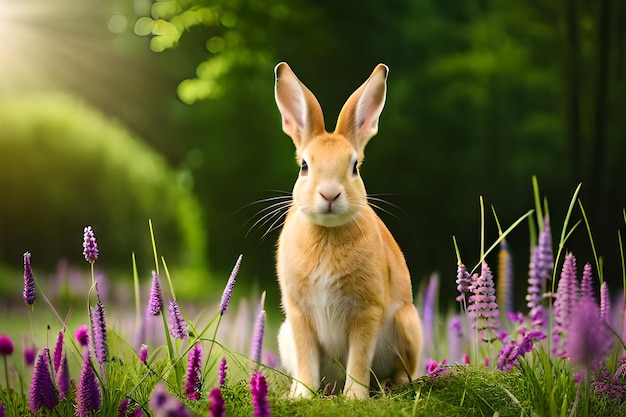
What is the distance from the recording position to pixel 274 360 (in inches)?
169

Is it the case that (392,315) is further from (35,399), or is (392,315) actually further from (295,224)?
(35,399)

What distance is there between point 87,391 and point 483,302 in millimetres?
1671

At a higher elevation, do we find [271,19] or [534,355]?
[271,19]

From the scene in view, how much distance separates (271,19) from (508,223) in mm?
2471

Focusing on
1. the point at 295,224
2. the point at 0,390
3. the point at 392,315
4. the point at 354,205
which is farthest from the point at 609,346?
the point at 0,390

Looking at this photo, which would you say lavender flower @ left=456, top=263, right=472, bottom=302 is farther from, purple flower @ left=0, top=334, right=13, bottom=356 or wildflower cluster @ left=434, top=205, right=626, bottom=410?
purple flower @ left=0, top=334, right=13, bottom=356

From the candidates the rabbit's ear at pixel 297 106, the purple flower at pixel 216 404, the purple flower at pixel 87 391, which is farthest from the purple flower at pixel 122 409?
the rabbit's ear at pixel 297 106

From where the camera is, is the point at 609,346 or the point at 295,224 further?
the point at 295,224

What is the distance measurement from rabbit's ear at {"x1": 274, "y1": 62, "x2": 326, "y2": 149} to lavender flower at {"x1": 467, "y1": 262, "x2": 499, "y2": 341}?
91 cm

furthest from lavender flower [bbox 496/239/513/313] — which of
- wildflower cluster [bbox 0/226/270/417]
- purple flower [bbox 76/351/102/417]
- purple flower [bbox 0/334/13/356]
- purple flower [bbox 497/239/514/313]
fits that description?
purple flower [bbox 0/334/13/356]

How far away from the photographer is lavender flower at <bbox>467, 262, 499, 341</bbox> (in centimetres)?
325

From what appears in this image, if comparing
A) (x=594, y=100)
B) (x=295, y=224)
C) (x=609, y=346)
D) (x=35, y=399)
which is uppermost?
(x=594, y=100)

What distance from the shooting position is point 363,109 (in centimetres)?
331

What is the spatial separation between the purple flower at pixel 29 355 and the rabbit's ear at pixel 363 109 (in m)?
1.87
